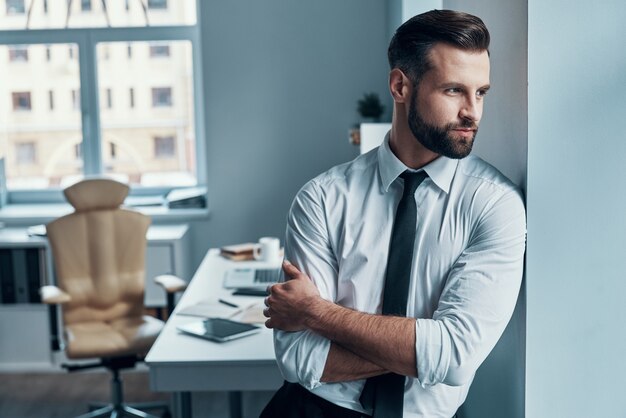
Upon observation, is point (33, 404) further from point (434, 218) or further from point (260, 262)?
point (434, 218)

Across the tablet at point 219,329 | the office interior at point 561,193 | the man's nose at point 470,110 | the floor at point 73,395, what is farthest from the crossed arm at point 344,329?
the floor at point 73,395

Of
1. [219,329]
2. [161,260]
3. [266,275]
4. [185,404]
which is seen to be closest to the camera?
[219,329]

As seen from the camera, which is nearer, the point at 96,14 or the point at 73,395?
the point at 73,395

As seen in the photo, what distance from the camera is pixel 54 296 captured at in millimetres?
4055

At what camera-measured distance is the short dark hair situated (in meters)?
1.71

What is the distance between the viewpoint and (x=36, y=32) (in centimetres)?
536

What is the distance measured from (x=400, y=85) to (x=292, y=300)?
513 millimetres

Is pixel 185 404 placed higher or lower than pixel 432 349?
lower

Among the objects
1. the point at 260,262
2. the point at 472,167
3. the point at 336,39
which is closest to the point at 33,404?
the point at 260,262

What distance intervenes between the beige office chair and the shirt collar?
2.40m

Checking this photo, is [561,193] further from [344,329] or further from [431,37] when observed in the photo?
[344,329]

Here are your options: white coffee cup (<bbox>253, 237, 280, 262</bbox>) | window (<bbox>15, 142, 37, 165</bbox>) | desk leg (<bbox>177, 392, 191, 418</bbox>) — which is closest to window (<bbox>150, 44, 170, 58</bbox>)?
window (<bbox>15, 142, 37, 165</bbox>)

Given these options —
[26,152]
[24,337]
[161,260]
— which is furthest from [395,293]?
[26,152]

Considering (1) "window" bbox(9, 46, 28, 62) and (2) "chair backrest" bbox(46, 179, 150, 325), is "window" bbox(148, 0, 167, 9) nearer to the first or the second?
(1) "window" bbox(9, 46, 28, 62)
